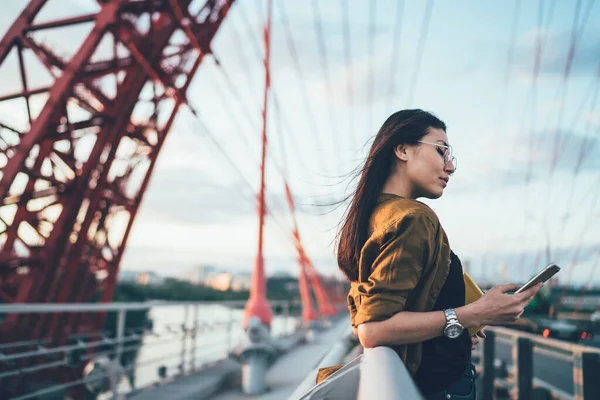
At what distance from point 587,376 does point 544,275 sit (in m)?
2.79

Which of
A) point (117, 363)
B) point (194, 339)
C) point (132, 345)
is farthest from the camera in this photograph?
point (194, 339)

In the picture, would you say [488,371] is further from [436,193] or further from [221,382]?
[436,193]

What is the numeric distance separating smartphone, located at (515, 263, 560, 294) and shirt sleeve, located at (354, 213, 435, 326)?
10.8 inches

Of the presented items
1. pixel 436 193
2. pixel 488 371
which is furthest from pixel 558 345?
pixel 436 193

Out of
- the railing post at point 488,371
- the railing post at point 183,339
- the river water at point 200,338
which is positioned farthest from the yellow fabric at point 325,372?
the railing post at point 183,339

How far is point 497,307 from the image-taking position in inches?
53.6

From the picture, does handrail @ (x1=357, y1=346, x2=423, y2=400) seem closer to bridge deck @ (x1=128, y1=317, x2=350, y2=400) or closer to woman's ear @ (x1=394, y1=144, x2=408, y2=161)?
woman's ear @ (x1=394, y1=144, x2=408, y2=161)

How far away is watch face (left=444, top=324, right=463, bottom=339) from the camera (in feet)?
4.41

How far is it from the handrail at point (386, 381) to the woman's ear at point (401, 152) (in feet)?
2.52

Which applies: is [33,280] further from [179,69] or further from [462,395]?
[462,395]

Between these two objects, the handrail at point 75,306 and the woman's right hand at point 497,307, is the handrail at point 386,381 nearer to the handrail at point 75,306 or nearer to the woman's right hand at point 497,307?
the woman's right hand at point 497,307

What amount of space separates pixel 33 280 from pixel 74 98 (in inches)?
141

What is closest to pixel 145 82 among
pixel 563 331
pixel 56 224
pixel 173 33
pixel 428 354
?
pixel 173 33

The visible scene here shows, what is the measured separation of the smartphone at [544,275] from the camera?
1284 millimetres
